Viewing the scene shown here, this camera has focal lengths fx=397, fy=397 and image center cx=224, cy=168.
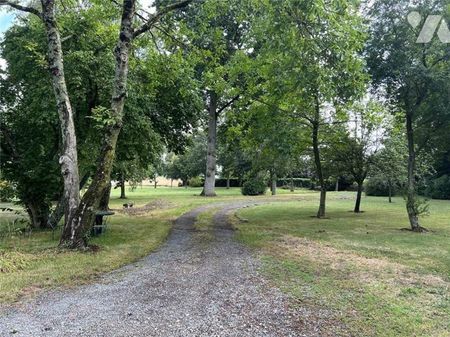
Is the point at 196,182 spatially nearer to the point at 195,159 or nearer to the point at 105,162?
the point at 195,159

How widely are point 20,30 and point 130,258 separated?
8846mm

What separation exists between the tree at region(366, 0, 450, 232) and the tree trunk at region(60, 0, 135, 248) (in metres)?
8.82

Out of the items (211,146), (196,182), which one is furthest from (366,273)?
(196,182)

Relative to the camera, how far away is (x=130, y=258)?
825cm

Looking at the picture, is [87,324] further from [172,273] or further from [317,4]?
[317,4]

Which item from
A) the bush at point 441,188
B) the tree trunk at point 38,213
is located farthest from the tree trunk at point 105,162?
the bush at point 441,188

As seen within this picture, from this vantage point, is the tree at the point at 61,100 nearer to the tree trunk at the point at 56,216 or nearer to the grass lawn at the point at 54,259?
the grass lawn at the point at 54,259

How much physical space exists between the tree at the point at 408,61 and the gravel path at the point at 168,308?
9.67 metres

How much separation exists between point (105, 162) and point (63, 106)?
5.29 ft

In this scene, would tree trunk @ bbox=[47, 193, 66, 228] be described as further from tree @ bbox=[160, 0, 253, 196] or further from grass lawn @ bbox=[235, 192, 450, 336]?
tree @ bbox=[160, 0, 253, 196]

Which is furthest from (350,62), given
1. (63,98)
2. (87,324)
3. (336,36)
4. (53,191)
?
(53,191)

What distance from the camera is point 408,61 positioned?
1346 centimetres

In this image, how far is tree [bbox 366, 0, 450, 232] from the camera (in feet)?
43.2

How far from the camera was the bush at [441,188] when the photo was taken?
116 ft
